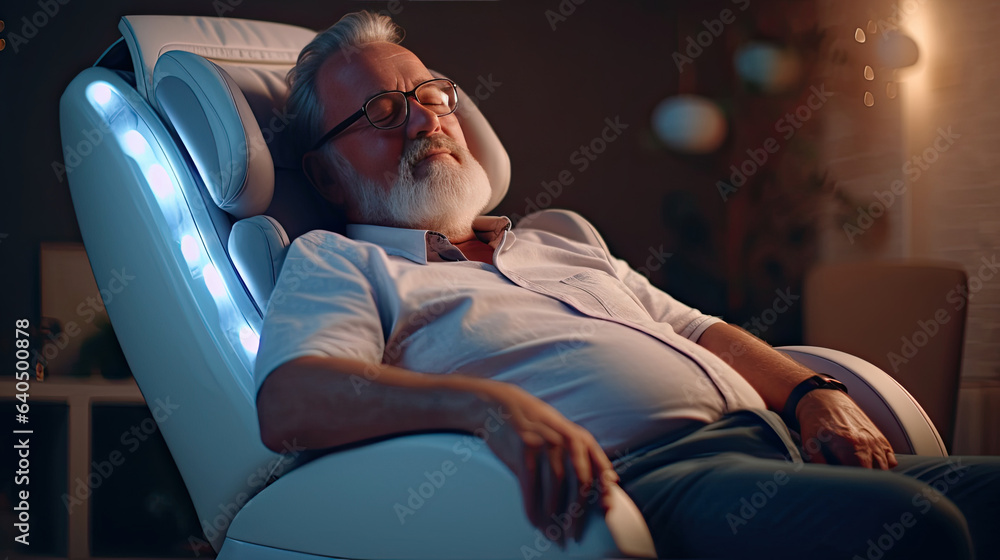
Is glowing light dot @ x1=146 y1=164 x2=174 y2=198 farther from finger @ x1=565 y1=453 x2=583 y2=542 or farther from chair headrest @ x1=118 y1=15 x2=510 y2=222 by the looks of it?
finger @ x1=565 y1=453 x2=583 y2=542

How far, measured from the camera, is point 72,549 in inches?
68.3

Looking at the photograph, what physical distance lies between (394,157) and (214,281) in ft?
A: 1.20

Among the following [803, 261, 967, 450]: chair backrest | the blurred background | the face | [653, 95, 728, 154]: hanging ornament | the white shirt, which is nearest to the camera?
the white shirt

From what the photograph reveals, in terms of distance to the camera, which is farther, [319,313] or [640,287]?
[640,287]

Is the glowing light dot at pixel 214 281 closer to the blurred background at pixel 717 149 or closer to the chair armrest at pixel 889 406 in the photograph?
the chair armrest at pixel 889 406

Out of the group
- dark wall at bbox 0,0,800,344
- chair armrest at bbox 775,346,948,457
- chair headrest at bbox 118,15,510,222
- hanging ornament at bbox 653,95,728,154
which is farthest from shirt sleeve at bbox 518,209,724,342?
hanging ornament at bbox 653,95,728,154

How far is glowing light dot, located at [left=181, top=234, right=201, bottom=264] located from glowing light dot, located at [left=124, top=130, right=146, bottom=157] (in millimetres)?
167

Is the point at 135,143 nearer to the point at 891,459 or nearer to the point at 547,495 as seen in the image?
the point at 547,495

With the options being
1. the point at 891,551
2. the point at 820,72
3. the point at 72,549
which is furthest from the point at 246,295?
the point at 820,72

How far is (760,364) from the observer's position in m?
1.11

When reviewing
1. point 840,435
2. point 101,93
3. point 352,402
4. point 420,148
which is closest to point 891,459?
point 840,435

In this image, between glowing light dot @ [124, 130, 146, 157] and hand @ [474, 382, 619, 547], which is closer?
hand @ [474, 382, 619, 547]

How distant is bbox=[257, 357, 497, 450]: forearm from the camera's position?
744mm

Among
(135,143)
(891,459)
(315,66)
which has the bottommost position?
(891,459)
